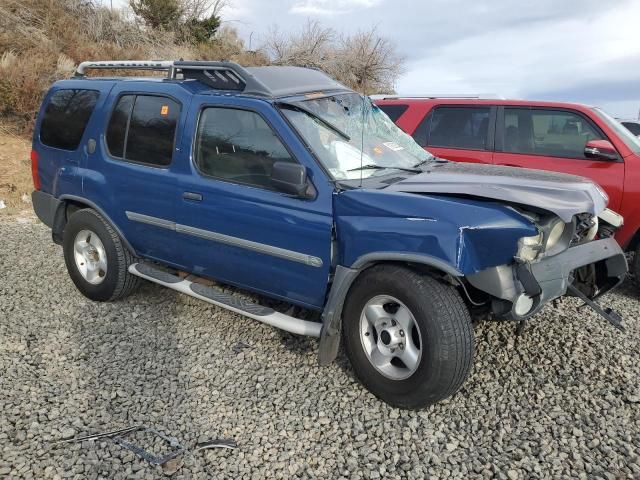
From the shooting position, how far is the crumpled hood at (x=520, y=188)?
289cm

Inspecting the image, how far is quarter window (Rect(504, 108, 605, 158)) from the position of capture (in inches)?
216

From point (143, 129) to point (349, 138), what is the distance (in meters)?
1.75

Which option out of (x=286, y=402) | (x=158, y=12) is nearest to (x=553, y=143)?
(x=286, y=402)

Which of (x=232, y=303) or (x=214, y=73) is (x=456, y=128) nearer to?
(x=214, y=73)

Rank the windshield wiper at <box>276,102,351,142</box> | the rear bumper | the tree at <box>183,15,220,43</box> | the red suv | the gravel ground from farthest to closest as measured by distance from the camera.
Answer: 1. the tree at <box>183,15,220,43</box>
2. the red suv
3. the rear bumper
4. the windshield wiper at <box>276,102,351,142</box>
5. the gravel ground

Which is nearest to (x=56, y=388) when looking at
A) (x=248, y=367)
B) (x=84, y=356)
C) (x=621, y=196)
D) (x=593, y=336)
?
(x=84, y=356)

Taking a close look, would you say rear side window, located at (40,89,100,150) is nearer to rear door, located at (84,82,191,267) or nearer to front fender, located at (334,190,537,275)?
rear door, located at (84,82,191,267)

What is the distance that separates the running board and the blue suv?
1 centimetres

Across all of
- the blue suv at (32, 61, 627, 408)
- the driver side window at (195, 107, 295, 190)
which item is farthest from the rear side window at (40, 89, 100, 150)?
the driver side window at (195, 107, 295, 190)

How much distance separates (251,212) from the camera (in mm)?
3504

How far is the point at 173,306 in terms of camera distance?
4.70 meters

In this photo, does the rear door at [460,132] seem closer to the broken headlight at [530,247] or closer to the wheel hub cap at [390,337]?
the broken headlight at [530,247]

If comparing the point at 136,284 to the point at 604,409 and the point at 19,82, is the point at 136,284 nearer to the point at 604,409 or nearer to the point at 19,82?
the point at 604,409

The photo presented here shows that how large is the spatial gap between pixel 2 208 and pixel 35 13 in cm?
987
